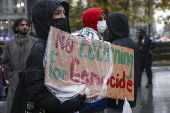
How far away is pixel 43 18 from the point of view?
2660mm

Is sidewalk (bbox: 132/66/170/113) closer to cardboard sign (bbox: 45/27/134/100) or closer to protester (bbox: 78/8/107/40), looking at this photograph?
A: protester (bbox: 78/8/107/40)

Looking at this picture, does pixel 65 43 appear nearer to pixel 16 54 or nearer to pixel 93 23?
pixel 93 23

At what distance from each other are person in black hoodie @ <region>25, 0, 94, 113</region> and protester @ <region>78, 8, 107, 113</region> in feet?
3.50

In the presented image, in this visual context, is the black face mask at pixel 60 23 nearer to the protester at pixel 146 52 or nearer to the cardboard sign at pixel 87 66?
the cardboard sign at pixel 87 66

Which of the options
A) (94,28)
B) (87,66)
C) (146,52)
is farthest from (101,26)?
(146,52)

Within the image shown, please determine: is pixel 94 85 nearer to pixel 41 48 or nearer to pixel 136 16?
pixel 41 48

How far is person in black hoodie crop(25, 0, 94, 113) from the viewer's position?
8.18 ft

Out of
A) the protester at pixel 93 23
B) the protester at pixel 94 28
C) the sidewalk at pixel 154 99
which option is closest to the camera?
the protester at pixel 94 28

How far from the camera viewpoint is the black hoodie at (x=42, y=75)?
2.49 meters

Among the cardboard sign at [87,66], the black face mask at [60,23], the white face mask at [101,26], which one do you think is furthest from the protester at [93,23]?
the black face mask at [60,23]

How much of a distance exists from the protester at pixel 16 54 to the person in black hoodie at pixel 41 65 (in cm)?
272

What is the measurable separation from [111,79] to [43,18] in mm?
892

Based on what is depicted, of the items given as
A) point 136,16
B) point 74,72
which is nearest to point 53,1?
point 74,72

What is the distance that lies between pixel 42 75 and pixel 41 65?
76mm
